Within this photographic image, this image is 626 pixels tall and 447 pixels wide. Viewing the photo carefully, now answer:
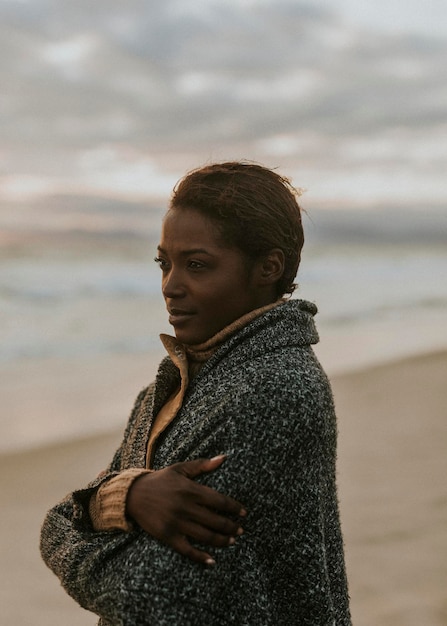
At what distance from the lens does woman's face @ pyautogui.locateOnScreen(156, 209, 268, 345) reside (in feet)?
5.46

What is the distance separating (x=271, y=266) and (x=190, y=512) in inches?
22.4

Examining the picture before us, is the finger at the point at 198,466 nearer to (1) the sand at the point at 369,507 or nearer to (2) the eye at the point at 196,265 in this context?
(2) the eye at the point at 196,265

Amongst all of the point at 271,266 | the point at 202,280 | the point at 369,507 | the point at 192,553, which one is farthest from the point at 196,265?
the point at 369,507

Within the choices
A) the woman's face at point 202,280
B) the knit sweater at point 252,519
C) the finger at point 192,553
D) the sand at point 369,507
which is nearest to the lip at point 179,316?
the woman's face at point 202,280

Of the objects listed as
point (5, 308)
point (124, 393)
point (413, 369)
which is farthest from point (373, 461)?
point (5, 308)

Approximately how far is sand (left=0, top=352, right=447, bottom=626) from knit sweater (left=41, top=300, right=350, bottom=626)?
2.47 m

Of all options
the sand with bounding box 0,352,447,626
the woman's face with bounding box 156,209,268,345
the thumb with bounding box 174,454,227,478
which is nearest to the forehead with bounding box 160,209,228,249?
the woman's face with bounding box 156,209,268,345

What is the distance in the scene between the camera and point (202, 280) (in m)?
1.67

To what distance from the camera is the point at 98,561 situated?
1.52 metres

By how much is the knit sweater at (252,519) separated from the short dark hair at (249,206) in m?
0.15

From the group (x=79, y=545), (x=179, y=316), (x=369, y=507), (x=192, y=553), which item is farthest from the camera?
(x=369, y=507)

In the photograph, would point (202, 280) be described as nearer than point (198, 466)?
No

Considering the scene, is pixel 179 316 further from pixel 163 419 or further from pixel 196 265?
pixel 163 419

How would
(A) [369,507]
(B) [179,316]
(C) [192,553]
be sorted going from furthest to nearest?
1. (A) [369,507]
2. (B) [179,316]
3. (C) [192,553]
